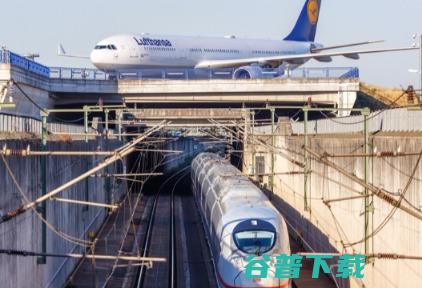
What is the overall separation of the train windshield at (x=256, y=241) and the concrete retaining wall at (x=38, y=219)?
4.24 m

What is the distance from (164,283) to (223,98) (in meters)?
24.0

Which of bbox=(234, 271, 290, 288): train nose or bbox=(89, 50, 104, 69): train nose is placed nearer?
bbox=(234, 271, 290, 288): train nose

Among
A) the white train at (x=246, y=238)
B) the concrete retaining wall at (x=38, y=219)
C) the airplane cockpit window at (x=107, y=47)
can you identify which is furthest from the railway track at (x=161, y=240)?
the airplane cockpit window at (x=107, y=47)

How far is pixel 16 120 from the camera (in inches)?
780

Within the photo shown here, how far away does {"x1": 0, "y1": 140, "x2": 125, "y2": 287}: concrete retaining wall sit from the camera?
14.5 metres

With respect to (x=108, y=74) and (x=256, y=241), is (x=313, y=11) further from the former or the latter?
(x=256, y=241)

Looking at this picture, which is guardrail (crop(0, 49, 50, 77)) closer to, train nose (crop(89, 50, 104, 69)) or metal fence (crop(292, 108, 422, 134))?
train nose (crop(89, 50, 104, 69))

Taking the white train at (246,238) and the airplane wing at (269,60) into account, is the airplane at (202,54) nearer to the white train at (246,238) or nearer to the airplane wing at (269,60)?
the airplane wing at (269,60)

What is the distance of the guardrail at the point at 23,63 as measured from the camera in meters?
35.7

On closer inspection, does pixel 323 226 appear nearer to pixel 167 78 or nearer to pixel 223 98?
pixel 223 98

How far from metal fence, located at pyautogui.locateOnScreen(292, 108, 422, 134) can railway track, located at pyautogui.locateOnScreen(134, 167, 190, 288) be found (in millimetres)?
7133

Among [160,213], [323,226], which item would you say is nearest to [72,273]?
[323,226]

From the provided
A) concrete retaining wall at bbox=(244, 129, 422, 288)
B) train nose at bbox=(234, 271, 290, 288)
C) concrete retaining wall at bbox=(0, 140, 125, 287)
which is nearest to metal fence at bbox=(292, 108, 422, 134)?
concrete retaining wall at bbox=(244, 129, 422, 288)

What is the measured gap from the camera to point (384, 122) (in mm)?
22484
